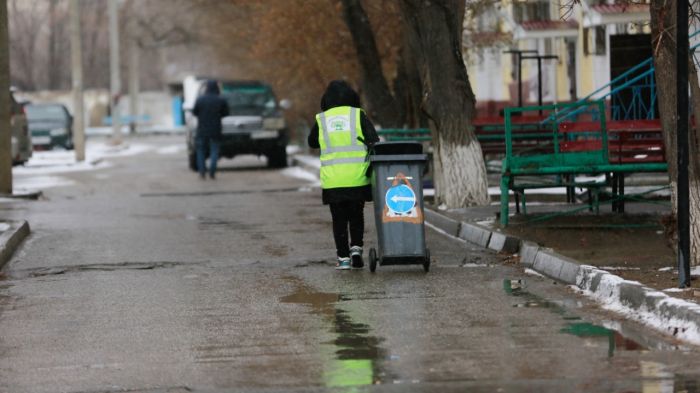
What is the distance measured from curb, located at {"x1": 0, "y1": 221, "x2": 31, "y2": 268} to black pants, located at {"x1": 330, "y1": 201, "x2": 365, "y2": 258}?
316cm

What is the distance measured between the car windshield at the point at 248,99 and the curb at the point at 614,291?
21.1 metres

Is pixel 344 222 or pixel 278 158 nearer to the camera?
pixel 344 222

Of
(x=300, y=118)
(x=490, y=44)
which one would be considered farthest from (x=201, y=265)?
(x=300, y=118)

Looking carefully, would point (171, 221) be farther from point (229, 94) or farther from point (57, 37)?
point (57, 37)

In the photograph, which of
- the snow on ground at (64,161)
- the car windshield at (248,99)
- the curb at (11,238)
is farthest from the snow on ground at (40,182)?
the curb at (11,238)

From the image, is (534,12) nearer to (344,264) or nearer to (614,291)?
(344,264)

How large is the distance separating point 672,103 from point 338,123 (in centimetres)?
294

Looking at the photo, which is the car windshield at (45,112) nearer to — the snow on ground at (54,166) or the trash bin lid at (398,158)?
the snow on ground at (54,166)

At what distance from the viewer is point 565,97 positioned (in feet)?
115

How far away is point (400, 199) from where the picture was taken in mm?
12875

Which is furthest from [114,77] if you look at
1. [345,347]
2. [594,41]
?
[345,347]

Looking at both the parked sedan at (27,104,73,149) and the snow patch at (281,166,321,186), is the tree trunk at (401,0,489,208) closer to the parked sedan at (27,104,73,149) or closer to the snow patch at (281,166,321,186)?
the snow patch at (281,166,321,186)

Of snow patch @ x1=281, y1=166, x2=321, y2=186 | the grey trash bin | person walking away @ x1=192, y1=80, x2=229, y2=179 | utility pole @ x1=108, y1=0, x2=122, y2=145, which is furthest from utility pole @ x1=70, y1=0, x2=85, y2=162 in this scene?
the grey trash bin

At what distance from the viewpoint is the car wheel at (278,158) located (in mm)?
36000
